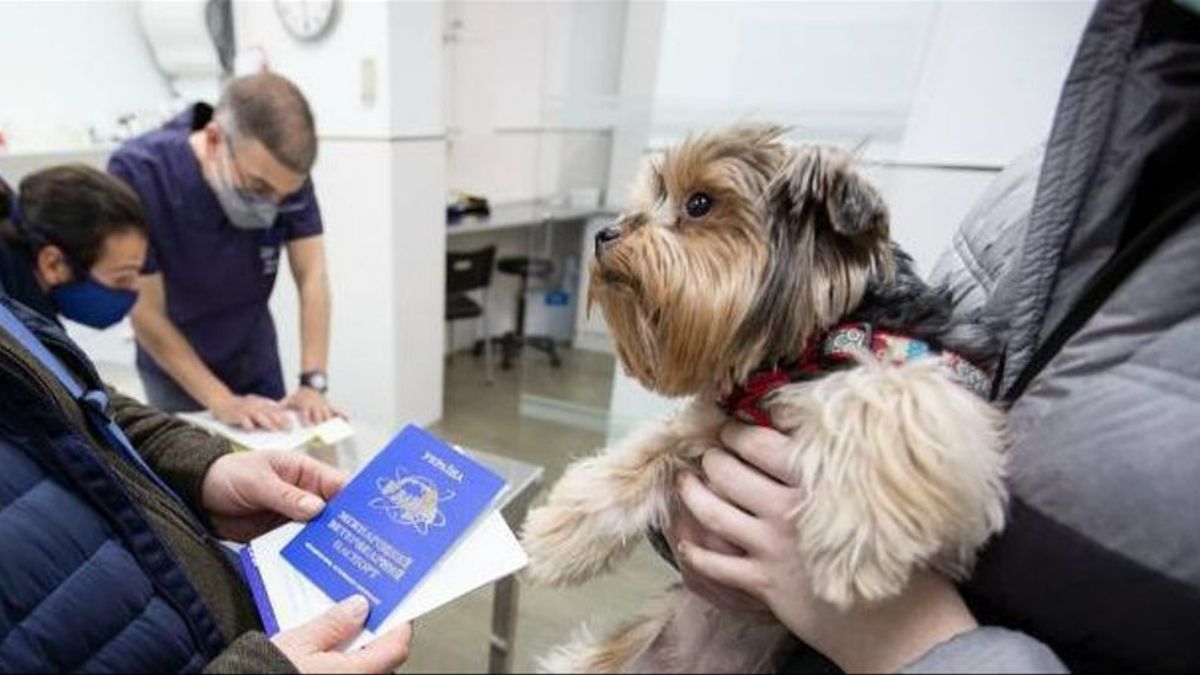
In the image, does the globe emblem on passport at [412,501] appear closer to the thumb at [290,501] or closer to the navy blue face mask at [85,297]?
the thumb at [290,501]

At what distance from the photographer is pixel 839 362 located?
0.72 meters

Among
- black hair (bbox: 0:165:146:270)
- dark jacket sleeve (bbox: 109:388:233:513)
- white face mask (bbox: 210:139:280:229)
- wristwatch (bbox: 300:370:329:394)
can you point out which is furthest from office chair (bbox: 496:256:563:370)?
dark jacket sleeve (bbox: 109:388:233:513)

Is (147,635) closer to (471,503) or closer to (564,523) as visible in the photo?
(471,503)

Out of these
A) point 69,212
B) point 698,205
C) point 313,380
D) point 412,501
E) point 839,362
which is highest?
point 698,205

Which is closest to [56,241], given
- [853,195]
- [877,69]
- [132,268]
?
[132,268]

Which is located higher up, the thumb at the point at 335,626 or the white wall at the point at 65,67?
the white wall at the point at 65,67

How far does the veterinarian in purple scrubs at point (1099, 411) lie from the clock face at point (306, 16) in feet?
9.49

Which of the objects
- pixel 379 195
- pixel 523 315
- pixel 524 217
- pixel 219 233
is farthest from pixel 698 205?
pixel 523 315

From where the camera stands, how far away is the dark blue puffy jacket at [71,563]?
62cm

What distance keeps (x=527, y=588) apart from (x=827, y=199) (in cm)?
78

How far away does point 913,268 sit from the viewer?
789mm

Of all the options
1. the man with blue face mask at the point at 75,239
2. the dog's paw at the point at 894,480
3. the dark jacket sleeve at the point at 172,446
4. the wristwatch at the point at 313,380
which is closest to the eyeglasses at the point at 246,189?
the man with blue face mask at the point at 75,239

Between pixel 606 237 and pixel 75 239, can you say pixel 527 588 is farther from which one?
pixel 75 239

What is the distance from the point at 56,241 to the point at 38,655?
1071 millimetres
